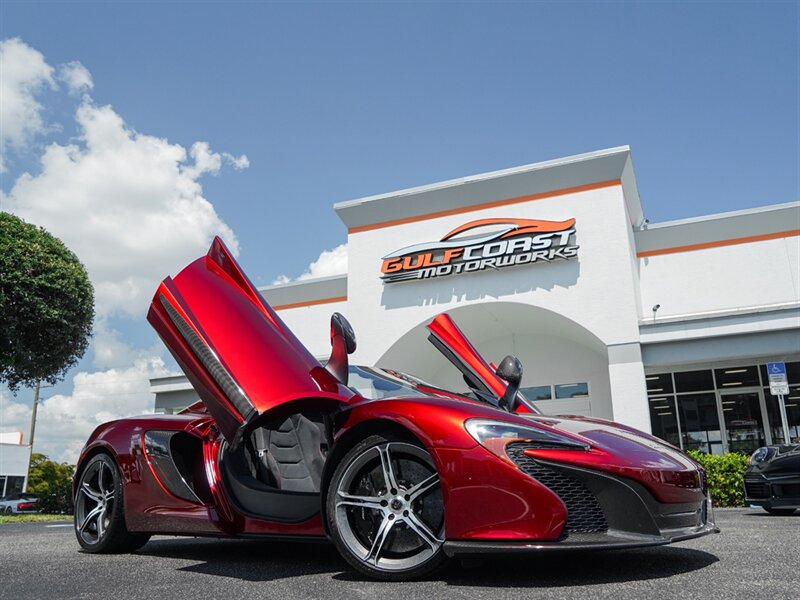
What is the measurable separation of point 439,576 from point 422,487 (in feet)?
1.24

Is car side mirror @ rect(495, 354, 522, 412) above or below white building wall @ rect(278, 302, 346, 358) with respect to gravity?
below

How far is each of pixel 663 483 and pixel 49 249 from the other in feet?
47.8

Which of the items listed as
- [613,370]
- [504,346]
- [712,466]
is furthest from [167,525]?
[504,346]

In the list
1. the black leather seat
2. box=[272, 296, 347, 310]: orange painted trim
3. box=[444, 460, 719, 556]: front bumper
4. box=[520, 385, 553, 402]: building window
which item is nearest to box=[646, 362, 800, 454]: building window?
box=[520, 385, 553, 402]: building window

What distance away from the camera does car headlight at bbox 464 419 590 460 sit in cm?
263

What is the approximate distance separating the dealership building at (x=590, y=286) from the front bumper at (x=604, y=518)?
1138 cm

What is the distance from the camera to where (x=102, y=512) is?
425cm

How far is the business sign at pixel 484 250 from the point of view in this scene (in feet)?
48.6

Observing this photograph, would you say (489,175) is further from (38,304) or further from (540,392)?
(38,304)

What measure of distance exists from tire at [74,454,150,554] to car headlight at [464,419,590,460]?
2598 millimetres

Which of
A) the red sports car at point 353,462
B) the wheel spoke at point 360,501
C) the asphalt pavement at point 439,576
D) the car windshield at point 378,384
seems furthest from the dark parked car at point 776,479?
the wheel spoke at point 360,501

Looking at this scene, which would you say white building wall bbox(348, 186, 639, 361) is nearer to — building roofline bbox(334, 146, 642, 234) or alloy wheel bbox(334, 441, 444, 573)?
building roofline bbox(334, 146, 642, 234)

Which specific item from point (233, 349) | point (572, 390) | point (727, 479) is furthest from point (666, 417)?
point (233, 349)

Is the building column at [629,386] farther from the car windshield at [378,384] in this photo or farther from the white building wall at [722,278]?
the car windshield at [378,384]
